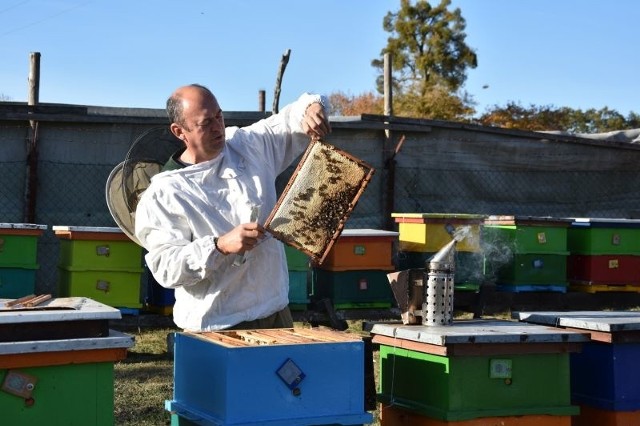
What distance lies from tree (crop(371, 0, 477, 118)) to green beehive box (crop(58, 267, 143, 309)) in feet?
81.2

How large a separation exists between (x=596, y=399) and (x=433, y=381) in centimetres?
78

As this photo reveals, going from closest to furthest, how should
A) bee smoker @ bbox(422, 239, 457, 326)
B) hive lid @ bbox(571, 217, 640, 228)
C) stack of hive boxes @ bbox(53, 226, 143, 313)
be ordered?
bee smoker @ bbox(422, 239, 457, 326) → stack of hive boxes @ bbox(53, 226, 143, 313) → hive lid @ bbox(571, 217, 640, 228)

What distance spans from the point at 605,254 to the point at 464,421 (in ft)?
22.4

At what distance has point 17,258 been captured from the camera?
24.8 feet

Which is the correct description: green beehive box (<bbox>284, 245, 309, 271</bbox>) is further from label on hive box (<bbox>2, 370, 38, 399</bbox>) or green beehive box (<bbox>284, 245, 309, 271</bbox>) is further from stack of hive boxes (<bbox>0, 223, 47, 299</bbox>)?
label on hive box (<bbox>2, 370, 38, 399</bbox>)

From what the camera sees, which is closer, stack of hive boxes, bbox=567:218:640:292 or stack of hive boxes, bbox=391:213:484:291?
stack of hive boxes, bbox=391:213:484:291

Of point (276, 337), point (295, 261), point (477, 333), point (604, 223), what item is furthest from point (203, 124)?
point (604, 223)

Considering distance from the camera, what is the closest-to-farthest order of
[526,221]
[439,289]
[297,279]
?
[439,289] < [297,279] < [526,221]

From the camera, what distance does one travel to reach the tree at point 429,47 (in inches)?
1318

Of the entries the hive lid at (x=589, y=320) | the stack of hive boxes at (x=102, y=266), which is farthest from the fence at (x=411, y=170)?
the hive lid at (x=589, y=320)

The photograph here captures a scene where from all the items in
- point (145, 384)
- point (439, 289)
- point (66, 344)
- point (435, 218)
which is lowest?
point (145, 384)

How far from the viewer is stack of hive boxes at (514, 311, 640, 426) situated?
11.1 ft

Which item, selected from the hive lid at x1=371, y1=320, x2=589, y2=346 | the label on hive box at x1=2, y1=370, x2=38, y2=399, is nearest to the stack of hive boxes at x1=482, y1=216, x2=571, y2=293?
the hive lid at x1=371, y1=320, x2=589, y2=346

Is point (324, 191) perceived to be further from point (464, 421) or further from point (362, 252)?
point (362, 252)
